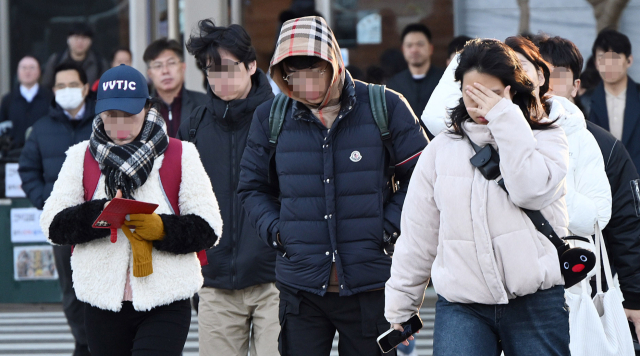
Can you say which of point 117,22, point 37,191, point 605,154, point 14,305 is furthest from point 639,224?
point 117,22

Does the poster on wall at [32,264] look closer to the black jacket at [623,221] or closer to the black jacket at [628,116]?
the black jacket at [628,116]

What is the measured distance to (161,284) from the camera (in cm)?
397

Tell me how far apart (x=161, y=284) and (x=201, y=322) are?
1.10 m

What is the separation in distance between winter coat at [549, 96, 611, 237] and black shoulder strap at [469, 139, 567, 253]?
830 mm

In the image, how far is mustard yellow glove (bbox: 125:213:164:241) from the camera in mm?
3855

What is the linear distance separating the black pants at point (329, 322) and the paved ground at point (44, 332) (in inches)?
122

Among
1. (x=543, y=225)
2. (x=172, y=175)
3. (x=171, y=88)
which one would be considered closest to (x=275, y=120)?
(x=172, y=175)

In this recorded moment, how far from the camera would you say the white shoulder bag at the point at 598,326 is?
150 inches

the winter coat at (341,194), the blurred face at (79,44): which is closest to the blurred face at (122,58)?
the blurred face at (79,44)

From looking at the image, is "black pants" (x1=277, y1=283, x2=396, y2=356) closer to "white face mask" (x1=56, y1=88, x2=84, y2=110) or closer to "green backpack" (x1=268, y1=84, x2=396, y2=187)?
"green backpack" (x1=268, y1=84, x2=396, y2=187)

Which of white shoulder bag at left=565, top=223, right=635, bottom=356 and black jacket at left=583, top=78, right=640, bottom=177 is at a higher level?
black jacket at left=583, top=78, right=640, bottom=177

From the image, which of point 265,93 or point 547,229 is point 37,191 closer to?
A: point 265,93

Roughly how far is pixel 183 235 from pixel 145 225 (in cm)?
20

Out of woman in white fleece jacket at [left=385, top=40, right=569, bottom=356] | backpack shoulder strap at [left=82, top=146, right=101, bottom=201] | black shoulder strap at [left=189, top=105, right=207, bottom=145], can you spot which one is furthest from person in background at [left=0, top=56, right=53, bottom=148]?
woman in white fleece jacket at [left=385, top=40, right=569, bottom=356]
